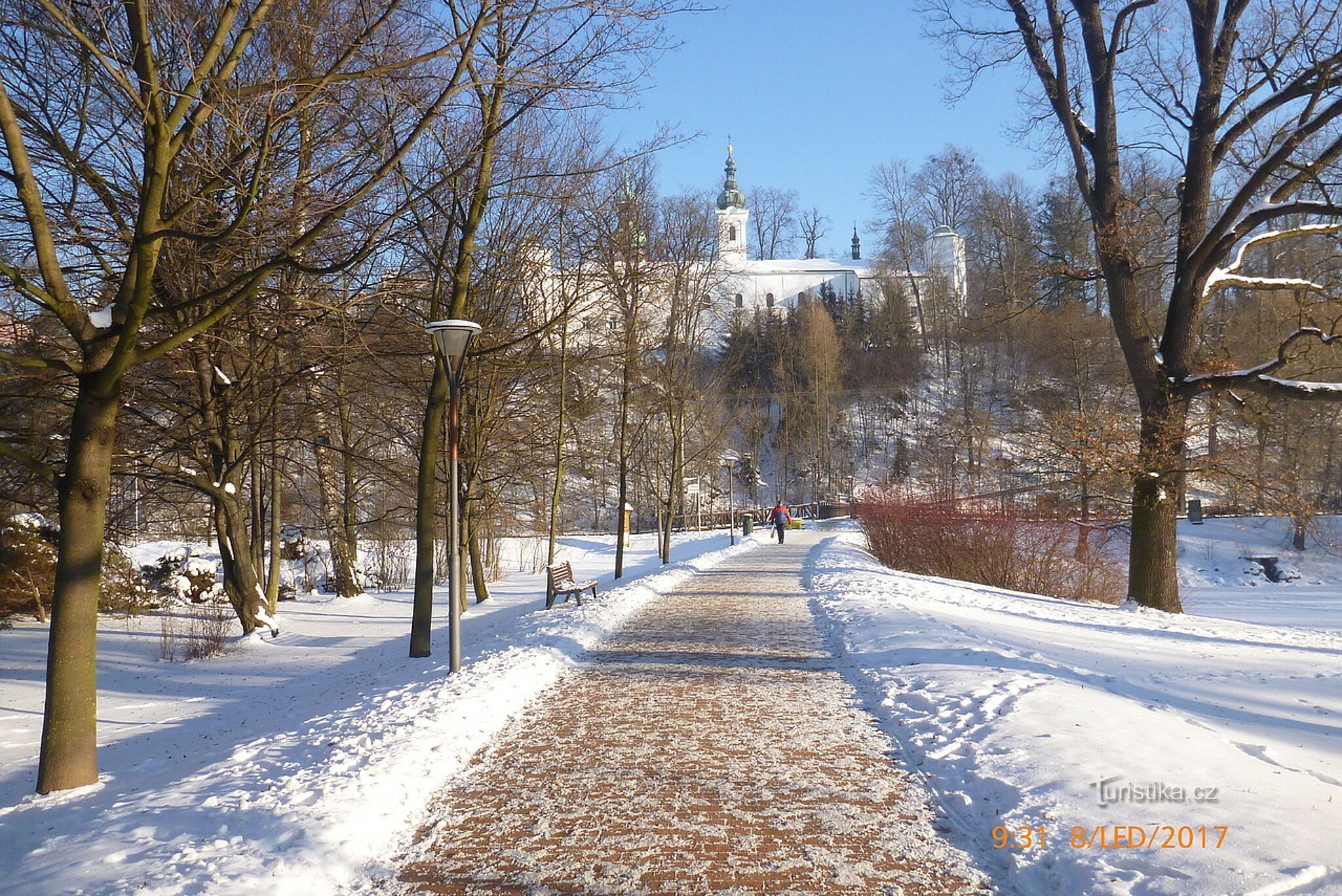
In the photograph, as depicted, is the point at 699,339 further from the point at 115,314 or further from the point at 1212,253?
the point at 115,314

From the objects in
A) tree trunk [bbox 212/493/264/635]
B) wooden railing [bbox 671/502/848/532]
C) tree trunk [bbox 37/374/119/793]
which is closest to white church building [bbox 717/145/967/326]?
wooden railing [bbox 671/502/848/532]

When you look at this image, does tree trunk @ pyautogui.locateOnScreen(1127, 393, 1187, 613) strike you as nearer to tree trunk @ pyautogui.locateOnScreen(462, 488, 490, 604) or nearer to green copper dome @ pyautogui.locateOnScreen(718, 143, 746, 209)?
tree trunk @ pyautogui.locateOnScreen(462, 488, 490, 604)

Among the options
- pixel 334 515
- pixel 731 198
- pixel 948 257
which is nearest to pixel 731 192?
pixel 731 198

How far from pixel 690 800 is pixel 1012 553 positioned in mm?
16486

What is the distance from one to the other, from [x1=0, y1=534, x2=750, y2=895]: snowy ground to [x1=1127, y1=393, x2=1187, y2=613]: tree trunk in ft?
27.5

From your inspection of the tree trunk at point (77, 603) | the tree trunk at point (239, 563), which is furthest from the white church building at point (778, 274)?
the tree trunk at point (77, 603)

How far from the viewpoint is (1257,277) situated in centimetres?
1451

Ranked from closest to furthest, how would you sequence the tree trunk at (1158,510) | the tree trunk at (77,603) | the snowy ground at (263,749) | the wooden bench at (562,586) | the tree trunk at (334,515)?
the snowy ground at (263,749) → the tree trunk at (77,603) → the tree trunk at (1158,510) → the wooden bench at (562,586) → the tree trunk at (334,515)

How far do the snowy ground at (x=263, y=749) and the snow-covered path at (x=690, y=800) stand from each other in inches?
17.1

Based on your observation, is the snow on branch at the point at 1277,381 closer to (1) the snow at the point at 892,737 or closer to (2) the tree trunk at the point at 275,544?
(1) the snow at the point at 892,737

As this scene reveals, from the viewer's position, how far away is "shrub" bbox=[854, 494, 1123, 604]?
19.5m

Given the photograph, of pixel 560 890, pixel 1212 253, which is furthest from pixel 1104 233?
pixel 560 890

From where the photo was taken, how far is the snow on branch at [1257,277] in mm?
13297

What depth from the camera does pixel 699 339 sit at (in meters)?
26.0
